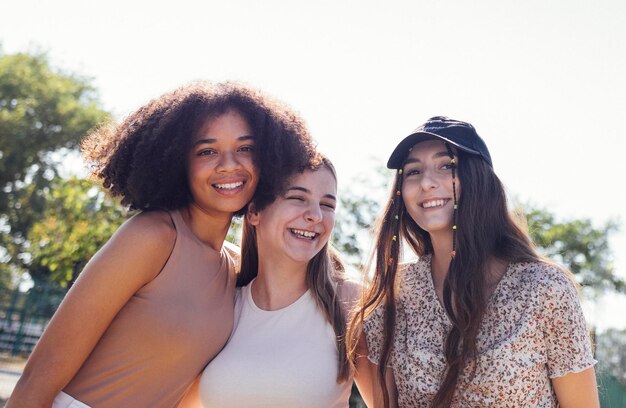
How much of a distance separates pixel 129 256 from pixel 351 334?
4.10 feet

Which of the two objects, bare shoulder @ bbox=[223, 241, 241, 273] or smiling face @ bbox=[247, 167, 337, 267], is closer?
smiling face @ bbox=[247, 167, 337, 267]

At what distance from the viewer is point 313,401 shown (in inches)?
130

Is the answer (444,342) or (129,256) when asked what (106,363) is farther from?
(444,342)

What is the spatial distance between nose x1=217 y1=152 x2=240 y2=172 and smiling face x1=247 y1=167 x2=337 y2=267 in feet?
1.53

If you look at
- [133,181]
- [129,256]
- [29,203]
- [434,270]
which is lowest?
[29,203]

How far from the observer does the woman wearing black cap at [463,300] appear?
9.11 ft

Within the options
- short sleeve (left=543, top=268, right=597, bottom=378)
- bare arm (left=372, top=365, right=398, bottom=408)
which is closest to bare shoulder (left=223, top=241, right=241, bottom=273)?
bare arm (left=372, top=365, right=398, bottom=408)

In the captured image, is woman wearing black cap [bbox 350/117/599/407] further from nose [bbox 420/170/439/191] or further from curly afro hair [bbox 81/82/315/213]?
curly afro hair [bbox 81/82/315/213]

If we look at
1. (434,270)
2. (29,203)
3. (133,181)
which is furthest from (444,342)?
(29,203)

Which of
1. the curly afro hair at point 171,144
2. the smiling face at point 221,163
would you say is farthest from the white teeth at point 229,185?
the curly afro hair at point 171,144

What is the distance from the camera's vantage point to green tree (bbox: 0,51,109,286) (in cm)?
2195

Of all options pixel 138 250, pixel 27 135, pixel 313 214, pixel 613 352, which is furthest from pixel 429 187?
pixel 27 135

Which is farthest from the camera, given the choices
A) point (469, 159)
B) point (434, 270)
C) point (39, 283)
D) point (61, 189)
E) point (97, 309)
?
point (61, 189)

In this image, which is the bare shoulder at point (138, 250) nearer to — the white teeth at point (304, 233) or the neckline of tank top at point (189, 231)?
the neckline of tank top at point (189, 231)
